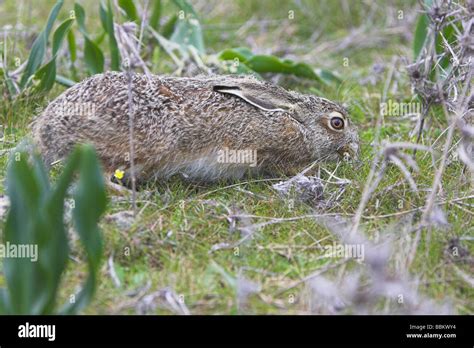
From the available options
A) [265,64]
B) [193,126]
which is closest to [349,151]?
[193,126]

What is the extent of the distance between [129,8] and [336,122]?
227 cm

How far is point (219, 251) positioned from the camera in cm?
487

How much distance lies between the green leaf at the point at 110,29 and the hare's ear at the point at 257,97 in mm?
1335

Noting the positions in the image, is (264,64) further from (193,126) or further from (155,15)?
(193,126)

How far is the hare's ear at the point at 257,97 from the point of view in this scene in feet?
19.1

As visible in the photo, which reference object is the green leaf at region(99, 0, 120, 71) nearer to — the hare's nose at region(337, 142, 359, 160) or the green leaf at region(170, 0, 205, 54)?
the green leaf at region(170, 0, 205, 54)

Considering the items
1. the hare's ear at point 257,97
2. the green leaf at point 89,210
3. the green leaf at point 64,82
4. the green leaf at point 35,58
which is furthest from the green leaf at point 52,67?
the green leaf at point 89,210

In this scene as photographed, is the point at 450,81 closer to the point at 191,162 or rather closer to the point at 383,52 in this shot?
the point at 191,162

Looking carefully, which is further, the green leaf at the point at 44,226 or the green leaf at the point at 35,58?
the green leaf at the point at 35,58

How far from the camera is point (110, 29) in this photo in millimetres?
6664

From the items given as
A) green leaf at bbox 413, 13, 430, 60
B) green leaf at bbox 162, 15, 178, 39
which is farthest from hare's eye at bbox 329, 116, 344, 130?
green leaf at bbox 162, 15, 178, 39

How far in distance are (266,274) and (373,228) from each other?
0.88 metres

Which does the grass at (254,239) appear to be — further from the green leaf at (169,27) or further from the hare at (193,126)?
the green leaf at (169,27)
